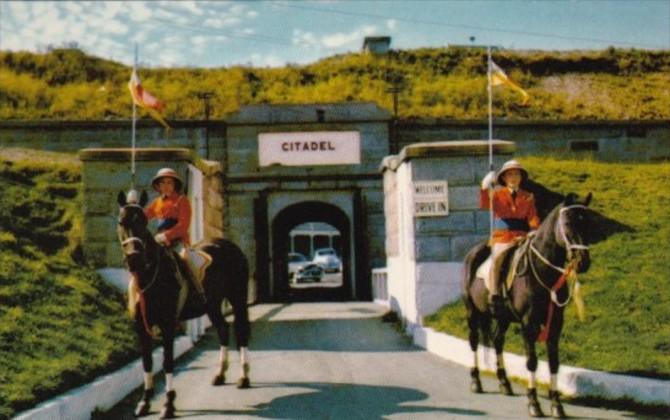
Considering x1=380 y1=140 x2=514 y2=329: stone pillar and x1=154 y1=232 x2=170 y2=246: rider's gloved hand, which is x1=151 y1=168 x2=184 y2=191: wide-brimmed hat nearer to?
x1=154 y1=232 x2=170 y2=246: rider's gloved hand

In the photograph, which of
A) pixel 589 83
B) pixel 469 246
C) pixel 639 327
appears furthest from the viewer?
pixel 589 83

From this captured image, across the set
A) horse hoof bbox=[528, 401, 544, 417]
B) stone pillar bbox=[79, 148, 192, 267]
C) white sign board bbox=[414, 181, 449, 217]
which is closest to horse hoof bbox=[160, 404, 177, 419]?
horse hoof bbox=[528, 401, 544, 417]

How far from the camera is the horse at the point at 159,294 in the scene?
766 centimetres

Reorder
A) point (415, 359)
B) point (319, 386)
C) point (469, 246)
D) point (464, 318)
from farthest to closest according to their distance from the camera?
Answer: point (469, 246) → point (464, 318) → point (415, 359) → point (319, 386)

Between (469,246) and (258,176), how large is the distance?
10964mm

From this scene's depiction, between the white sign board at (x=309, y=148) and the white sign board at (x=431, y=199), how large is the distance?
9726mm

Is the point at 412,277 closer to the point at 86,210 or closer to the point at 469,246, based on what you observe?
the point at 469,246

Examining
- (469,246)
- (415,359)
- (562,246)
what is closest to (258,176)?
(469,246)

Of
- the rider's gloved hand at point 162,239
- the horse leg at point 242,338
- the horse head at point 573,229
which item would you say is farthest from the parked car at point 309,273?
the horse head at point 573,229

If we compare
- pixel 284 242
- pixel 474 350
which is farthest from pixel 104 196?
pixel 284 242

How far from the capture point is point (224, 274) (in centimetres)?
1014

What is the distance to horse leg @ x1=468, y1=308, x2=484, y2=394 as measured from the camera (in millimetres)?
9156

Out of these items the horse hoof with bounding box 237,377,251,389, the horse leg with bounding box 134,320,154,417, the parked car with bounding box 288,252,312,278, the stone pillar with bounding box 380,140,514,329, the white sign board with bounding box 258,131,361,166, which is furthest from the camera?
the parked car with bounding box 288,252,312,278

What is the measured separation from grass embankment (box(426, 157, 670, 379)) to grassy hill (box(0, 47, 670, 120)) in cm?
744
